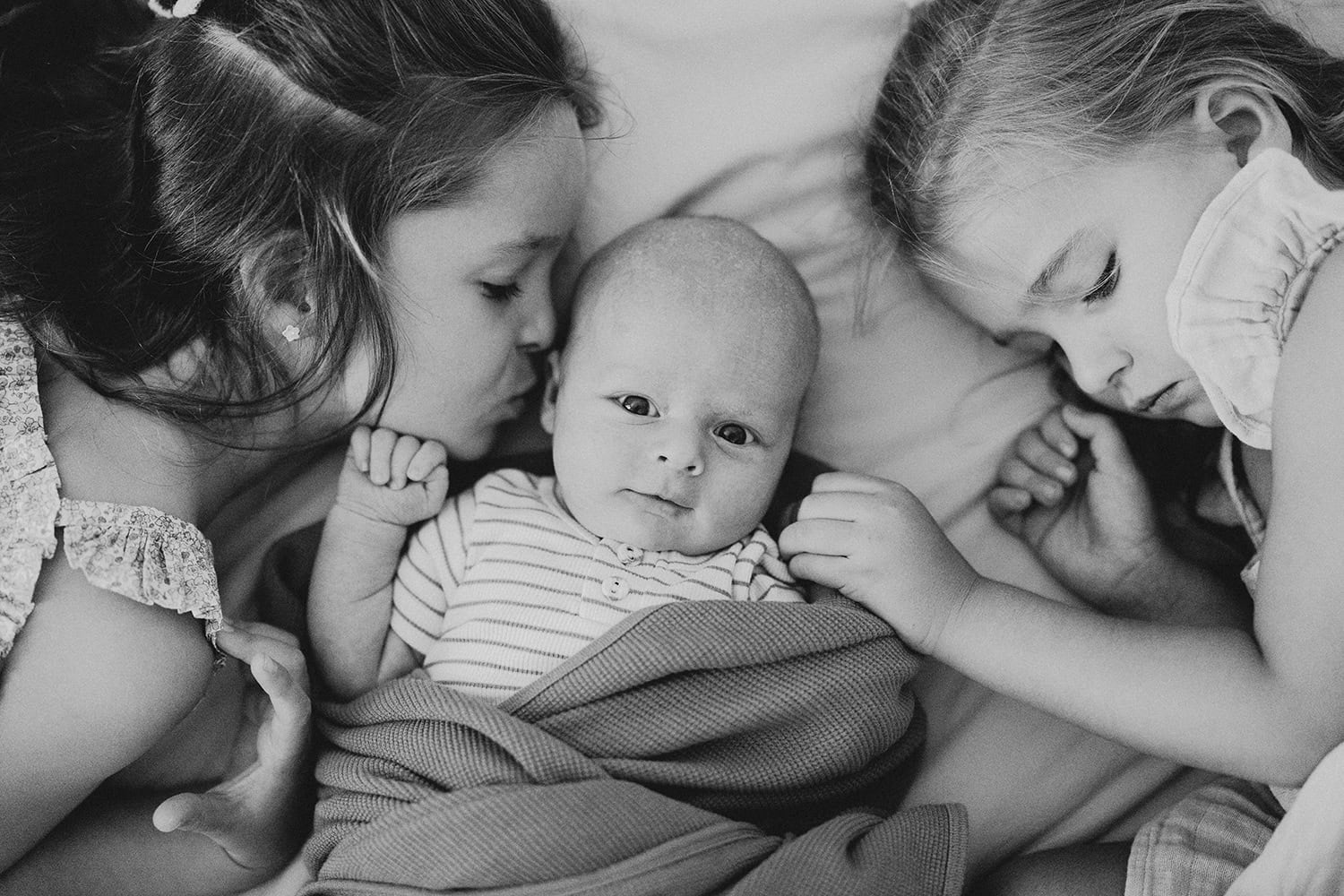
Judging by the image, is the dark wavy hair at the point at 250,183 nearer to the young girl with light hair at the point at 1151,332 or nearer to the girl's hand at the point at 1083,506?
the young girl with light hair at the point at 1151,332

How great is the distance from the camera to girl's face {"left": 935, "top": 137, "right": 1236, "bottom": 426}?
1.13m

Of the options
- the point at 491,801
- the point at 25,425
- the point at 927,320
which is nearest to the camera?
the point at 491,801

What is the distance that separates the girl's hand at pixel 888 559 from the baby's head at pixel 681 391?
76mm

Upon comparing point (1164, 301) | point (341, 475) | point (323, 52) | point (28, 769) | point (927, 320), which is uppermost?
point (323, 52)

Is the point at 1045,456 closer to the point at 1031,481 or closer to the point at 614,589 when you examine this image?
the point at 1031,481

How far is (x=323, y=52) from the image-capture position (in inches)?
43.8

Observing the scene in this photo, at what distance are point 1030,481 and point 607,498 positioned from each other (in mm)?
544

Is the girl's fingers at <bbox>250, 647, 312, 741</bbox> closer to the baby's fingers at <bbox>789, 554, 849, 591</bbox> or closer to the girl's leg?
the baby's fingers at <bbox>789, 554, 849, 591</bbox>

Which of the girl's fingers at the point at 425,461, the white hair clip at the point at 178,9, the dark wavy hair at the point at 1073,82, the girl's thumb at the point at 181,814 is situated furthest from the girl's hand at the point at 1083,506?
the white hair clip at the point at 178,9

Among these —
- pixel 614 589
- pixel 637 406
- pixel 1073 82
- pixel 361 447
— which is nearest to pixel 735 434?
pixel 637 406

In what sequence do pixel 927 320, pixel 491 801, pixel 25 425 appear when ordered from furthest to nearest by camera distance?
pixel 927 320 → pixel 25 425 → pixel 491 801

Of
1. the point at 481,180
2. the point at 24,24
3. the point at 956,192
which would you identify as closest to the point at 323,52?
the point at 481,180

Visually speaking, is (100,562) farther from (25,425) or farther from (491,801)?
(491,801)

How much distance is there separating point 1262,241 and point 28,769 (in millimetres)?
1314
